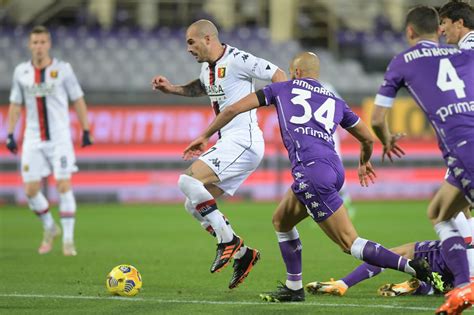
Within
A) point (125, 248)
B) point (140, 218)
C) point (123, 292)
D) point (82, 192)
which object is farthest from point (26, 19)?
point (123, 292)

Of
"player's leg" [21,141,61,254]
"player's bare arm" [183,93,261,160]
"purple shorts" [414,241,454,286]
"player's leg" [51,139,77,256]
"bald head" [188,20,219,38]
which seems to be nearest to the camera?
"player's bare arm" [183,93,261,160]

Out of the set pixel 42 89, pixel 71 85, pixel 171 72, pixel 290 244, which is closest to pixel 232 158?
pixel 290 244

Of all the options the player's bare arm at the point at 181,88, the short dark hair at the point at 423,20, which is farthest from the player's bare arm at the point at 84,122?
the short dark hair at the point at 423,20

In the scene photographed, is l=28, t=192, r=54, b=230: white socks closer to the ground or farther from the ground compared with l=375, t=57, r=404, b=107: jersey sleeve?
closer to the ground

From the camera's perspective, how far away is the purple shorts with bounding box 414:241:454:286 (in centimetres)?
817

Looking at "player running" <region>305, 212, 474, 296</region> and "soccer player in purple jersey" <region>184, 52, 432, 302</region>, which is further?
"player running" <region>305, 212, 474, 296</region>

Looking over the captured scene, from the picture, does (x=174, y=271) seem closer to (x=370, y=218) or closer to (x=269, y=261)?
(x=269, y=261)

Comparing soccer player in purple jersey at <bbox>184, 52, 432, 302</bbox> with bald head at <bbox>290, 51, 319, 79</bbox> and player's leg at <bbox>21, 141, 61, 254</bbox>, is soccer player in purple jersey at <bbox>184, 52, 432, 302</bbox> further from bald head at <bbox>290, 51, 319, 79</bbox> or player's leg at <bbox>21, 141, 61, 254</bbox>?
player's leg at <bbox>21, 141, 61, 254</bbox>

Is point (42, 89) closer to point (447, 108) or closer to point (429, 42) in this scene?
point (429, 42)

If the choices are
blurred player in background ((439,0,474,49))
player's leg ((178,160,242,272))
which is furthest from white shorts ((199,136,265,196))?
blurred player in background ((439,0,474,49))

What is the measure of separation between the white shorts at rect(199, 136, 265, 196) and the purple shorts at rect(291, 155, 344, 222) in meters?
1.25

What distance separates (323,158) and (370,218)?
430 inches

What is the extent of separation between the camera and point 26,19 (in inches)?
1037

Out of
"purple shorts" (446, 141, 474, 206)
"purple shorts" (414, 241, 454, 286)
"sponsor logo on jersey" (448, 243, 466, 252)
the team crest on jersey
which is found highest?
the team crest on jersey
